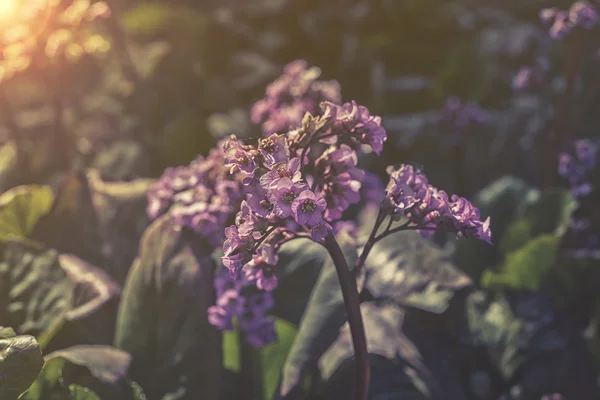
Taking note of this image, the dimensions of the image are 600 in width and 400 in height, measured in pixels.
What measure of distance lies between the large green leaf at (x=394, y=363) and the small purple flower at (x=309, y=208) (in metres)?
0.87

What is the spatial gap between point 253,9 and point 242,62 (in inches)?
33.9

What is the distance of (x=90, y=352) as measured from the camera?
5.69ft

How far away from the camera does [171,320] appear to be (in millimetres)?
1835

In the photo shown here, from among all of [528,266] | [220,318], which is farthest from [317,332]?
[528,266]

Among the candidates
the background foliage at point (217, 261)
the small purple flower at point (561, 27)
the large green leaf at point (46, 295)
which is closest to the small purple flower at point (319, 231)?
the background foliage at point (217, 261)

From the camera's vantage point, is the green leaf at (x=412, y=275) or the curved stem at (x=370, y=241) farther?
the green leaf at (x=412, y=275)

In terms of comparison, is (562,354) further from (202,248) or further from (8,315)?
(8,315)

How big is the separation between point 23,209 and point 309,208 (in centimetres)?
166

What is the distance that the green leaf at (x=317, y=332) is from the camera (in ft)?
5.68

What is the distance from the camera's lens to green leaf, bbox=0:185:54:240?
237cm

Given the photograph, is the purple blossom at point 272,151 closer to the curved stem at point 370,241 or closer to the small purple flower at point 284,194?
the small purple flower at point 284,194

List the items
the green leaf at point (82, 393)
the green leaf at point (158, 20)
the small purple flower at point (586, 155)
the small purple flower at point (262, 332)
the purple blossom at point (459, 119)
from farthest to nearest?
the green leaf at point (158, 20) → the purple blossom at point (459, 119) → the small purple flower at point (586, 155) → the small purple flower at point (262, 332) → the green leaf at point (82, 393)

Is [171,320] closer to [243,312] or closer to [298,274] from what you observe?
[243,312]

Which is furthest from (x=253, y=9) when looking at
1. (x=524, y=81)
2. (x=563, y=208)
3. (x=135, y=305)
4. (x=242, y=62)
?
(x=135, y=305)
